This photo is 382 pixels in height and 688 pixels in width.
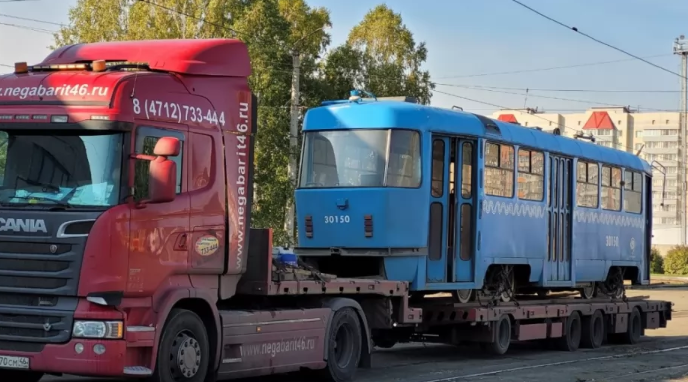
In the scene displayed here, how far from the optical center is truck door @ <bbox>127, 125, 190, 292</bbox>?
1045 centimetres

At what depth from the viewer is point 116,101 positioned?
10430mm

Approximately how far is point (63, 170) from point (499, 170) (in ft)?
31.8

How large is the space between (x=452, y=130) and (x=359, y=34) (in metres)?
42.7

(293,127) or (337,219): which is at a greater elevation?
(293,127)

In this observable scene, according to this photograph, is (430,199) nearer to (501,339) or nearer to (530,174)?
(501,339)

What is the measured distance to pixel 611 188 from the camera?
23.6m

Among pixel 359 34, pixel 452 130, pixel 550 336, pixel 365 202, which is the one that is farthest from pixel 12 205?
pixel 359 34

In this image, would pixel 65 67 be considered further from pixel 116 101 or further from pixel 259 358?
pixel 259 358

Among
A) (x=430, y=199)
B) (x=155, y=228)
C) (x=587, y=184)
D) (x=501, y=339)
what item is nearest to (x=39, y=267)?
(x=155, y=228)

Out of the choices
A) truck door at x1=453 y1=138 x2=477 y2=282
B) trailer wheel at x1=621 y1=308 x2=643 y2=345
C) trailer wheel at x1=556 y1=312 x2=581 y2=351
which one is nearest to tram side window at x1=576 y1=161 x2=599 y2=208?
trailer wheel at x1=556 y1=312 x2=581 y2=351

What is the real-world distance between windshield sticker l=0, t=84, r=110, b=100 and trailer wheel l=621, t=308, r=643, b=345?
1605 cm

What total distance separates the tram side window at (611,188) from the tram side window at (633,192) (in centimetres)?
47

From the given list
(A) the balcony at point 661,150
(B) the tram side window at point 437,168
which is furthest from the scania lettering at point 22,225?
(A) the balcony at point 661,150

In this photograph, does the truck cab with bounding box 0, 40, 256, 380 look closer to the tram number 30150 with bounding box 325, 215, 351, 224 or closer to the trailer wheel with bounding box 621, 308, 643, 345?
the tram number 30150 with bounding box 325, 215, 351, 224
